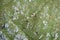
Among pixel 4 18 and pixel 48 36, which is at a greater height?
pixel 4 18

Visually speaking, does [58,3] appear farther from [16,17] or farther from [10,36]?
[10,36]

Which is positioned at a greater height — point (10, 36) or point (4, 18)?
point (4, 18)

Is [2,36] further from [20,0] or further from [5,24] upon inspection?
[20,0]

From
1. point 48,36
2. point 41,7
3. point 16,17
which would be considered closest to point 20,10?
point 16,17

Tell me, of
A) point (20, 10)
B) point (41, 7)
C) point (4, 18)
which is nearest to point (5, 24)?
point (4, 18)

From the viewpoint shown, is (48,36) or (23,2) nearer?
(48,36)

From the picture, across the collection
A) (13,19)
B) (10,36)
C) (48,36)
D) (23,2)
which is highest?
(23,2)
